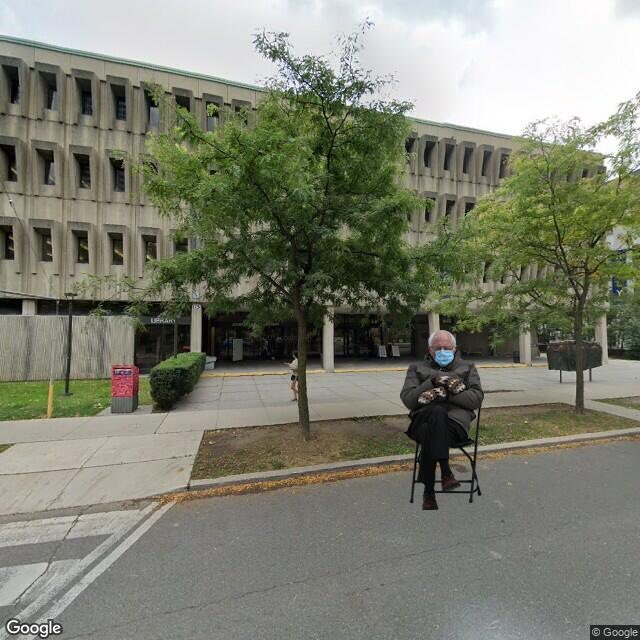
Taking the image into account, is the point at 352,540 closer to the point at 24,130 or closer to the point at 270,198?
the point at 270,198

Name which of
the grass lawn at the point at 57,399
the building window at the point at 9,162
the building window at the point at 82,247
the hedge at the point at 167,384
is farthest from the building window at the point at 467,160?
the building window at the point at 9,162

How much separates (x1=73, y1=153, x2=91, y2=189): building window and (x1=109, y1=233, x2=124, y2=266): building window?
8.70ft

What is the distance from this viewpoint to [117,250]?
16.5 meters

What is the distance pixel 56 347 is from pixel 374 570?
14.8 meters

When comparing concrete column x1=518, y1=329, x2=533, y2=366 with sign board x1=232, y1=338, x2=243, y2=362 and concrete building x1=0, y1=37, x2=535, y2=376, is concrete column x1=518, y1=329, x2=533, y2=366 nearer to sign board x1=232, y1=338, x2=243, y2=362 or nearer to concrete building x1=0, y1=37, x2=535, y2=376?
concrete building x1=0, y1=37, x2=535, y2=376

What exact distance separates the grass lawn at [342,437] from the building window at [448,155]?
16.9 metres

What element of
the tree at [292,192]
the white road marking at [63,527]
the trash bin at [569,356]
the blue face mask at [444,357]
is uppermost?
the tree at [292,192]

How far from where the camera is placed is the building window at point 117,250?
53.7 feet

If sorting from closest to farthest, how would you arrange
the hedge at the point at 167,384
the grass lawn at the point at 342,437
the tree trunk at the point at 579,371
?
the grass lawn at the point at 342,437 < the tree trunk at the point at 579,371 < the hedge at the point at 167,384

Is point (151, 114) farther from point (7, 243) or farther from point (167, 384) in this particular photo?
point (167, 384)

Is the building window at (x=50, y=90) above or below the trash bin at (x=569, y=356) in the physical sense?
above

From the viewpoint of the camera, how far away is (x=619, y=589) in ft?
8.00

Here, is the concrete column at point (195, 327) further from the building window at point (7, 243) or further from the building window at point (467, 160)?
the building window at point (467, 160)

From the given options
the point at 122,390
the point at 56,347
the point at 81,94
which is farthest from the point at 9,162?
the point at 122,390
